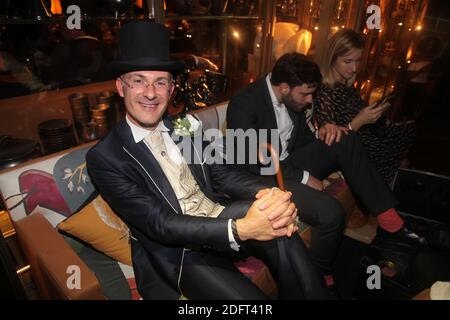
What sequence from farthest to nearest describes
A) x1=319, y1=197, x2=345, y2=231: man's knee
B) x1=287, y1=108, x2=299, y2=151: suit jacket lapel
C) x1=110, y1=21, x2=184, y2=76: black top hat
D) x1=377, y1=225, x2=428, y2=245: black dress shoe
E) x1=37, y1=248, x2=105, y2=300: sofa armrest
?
x1=287, y1=108, x2=299, y2=151: suit jacket lapel < x1=377, y1=225, x2=428, y2=245: black dress shoe < x1=319, y1=197, x2=345, y2=231: man's knee < x1=110, y1=21, x2=184, y2=76: black top hat < x1=37, y1=248, x2=105, y2=300: sofa armrest

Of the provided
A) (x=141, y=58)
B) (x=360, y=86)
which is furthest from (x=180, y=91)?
(x=360, y=86)

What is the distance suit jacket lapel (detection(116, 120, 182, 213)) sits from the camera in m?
1.59

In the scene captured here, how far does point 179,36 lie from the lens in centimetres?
329

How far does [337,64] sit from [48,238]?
2786 mm

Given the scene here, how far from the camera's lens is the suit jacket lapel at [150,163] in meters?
1.59

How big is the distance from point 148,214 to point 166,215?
0.30 feet

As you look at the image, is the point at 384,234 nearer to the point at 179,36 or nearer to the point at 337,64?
the point at 337,64

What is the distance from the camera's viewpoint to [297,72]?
2.28 metres

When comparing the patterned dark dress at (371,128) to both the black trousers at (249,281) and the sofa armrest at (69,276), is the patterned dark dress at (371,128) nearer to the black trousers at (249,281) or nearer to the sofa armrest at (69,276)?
the black trousers at (249,281)

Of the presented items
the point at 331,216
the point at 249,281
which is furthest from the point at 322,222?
the point at 249,281

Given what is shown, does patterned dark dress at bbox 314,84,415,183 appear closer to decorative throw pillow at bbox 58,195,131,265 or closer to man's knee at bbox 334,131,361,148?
man's knee at bbox 334,131,361,148

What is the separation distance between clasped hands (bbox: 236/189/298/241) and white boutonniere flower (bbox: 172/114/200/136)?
2.30ft

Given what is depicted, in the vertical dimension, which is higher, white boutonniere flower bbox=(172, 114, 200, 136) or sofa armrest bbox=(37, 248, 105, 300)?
white boutonniere flower bbox=(172, 114, 200, 136)

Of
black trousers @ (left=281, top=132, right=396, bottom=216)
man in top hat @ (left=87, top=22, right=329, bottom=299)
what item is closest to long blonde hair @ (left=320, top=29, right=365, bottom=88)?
black trousers @ (left=281, top=132, right=396, bottom=216)
